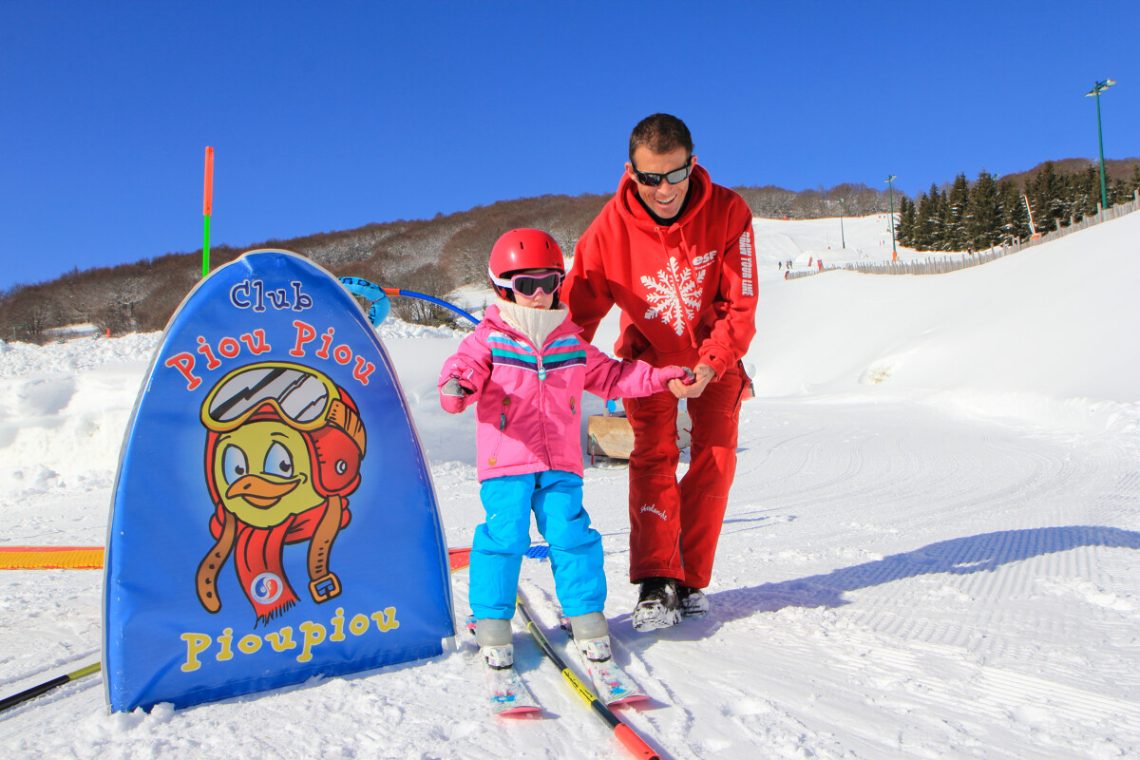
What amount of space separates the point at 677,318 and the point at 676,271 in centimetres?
18

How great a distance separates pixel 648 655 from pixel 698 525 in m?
0.62

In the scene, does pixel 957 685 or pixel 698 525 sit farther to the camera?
pixel 698 525

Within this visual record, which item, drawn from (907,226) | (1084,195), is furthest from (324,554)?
(907,226)

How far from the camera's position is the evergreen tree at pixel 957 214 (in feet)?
196

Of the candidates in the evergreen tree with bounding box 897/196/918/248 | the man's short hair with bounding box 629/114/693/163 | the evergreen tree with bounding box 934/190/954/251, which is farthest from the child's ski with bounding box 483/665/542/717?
the evergreen tree with bounding box 897/196/918/248

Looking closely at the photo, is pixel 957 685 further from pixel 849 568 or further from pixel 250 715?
pixel 250 715

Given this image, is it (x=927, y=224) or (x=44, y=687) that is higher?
(x=927, y=224)

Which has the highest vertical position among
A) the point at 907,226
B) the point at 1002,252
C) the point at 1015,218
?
the point at 907,226

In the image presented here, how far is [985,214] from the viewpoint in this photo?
55062 mm

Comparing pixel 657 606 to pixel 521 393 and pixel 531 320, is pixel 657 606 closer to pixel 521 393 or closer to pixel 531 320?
pixel 521 393

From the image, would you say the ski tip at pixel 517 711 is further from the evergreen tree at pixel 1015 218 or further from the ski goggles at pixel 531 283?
the evergreen tree at pixel 1015 218

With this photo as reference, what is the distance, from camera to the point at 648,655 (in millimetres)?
2510

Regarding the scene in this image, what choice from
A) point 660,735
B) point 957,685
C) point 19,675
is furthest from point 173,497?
point 957,685

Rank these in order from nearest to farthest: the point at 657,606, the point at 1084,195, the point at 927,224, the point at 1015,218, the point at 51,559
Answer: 1. the point at 657,606
2. the point at 51,559
3. the point at 1015,218
4. the point at 1084,195
5. the point at 927,224
